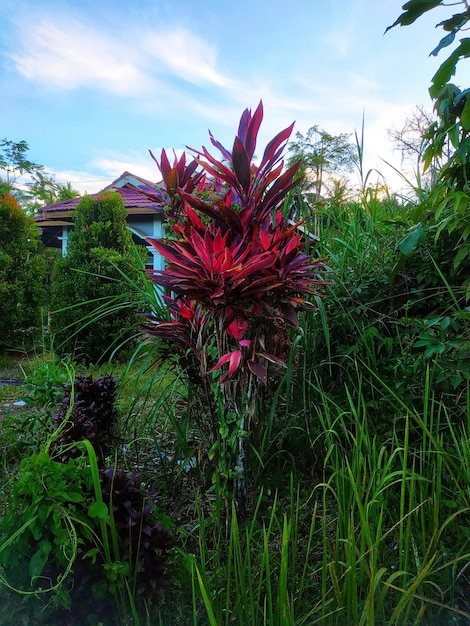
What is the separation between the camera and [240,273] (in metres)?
1.13

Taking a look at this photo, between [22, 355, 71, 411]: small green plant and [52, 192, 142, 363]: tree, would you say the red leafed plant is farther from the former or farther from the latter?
[52, 192, 142, 363]: tree

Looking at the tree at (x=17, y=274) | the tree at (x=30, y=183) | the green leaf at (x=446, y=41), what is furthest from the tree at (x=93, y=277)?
the tree at (x=30, y=183)

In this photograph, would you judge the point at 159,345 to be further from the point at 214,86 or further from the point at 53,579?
the point at 214,86

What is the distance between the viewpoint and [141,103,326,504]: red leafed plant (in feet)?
3.85

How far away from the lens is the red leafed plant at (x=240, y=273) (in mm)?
1173

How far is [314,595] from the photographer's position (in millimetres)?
1157

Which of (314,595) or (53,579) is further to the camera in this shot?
(314,595)

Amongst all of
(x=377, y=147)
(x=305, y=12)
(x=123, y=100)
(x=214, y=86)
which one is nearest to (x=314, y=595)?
(x=377, y=147)

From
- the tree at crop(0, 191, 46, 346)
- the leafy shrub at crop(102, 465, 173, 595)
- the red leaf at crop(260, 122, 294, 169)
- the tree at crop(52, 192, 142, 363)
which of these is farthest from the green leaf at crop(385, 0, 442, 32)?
the tree at crop(0, 191, 46, 346)

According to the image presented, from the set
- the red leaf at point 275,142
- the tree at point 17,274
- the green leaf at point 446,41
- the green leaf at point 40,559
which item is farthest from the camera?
the tree at point 17,274

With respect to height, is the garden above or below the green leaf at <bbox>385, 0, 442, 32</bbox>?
below

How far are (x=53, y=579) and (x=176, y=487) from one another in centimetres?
78

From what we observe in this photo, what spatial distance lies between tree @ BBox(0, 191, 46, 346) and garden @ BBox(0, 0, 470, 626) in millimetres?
3838

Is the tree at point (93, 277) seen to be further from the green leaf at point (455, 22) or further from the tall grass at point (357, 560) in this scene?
the green leaf at point (455, 22)
